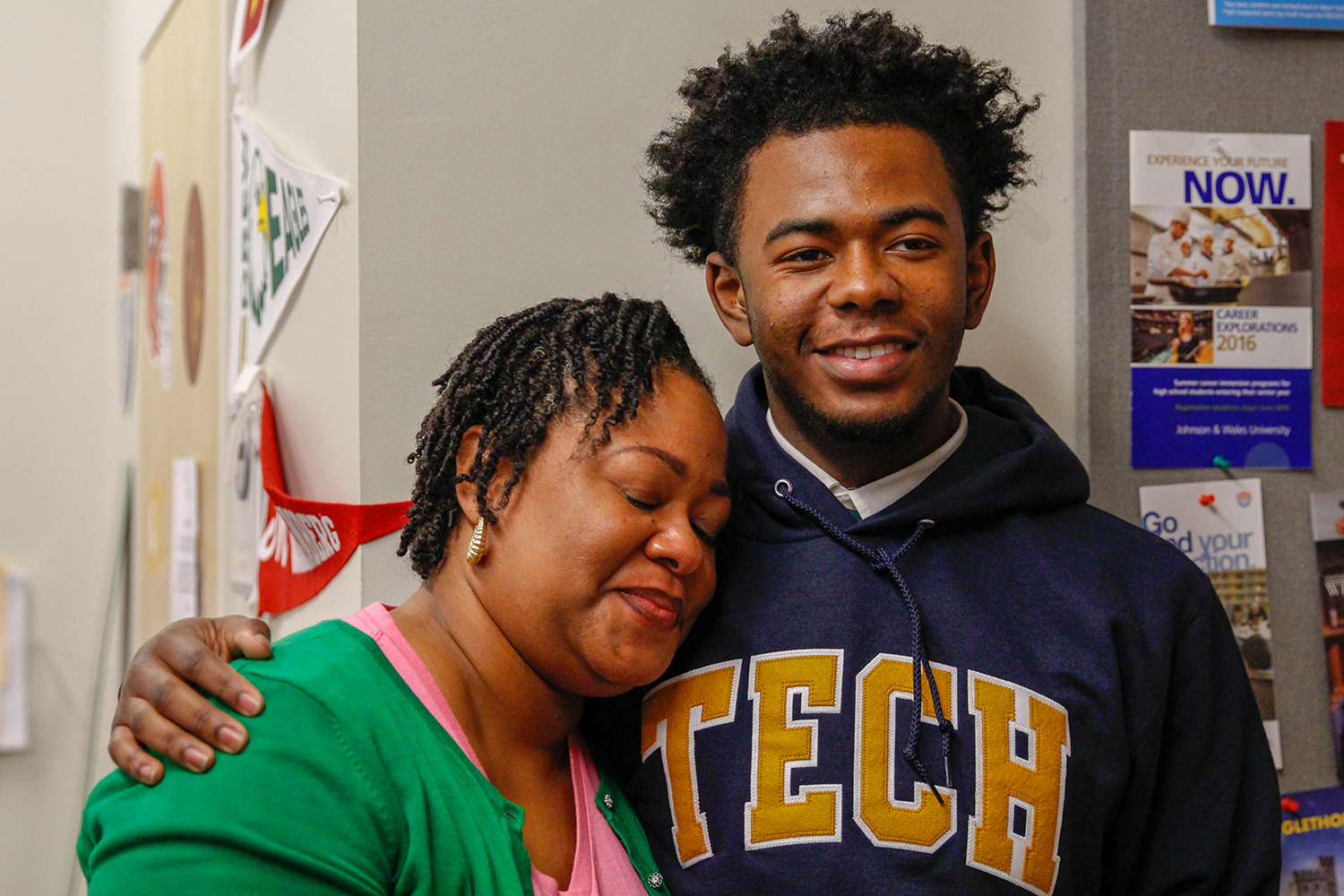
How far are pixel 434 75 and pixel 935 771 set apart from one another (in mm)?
1046

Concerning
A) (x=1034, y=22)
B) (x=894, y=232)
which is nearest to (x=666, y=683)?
(x=894, y=232)

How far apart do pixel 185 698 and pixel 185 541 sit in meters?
1.76

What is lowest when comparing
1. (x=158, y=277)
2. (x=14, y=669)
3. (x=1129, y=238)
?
(x=14, y=669)

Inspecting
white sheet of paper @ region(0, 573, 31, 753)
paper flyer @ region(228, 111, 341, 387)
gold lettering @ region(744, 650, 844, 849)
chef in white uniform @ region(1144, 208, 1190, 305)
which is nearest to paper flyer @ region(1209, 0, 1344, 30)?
chef in white uniform @ region(1144, 208, 1190, 305)

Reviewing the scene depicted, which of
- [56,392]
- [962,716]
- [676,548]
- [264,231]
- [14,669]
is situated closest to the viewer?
[676,548]

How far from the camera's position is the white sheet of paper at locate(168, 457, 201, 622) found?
2375 mm

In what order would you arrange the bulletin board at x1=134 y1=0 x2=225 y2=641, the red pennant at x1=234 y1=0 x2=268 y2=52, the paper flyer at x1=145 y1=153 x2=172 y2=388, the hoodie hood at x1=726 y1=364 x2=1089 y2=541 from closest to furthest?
1. the hoodie hood at x1=726 y1=364 x2=1089 y2=541
2. the red pennant at x1=234 y1=0 x2=268 y2=52
3. the bulletin board at x1=134 y1=0 x2=225 y2=641
4. the paper flyer at x1=145 y1=153 x2=172 y2=388

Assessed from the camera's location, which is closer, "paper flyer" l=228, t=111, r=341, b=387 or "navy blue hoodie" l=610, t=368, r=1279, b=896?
"navy blue hoodie" l=610, t=368, r=1279, b=896

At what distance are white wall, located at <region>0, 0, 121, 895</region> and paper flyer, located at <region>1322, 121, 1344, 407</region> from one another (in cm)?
308

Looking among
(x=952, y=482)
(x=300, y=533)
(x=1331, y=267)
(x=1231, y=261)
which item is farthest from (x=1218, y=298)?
(x=300, y=533)

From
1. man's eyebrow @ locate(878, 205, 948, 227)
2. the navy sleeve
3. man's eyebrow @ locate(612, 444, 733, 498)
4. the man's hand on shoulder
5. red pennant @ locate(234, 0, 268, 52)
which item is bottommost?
the navy sleeve

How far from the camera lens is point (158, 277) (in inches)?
112

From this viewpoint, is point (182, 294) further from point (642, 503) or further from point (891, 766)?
point (891, 766)

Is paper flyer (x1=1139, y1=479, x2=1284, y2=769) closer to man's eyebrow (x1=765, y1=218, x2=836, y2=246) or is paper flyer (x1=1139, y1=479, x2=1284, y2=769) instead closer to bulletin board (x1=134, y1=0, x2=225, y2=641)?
man's eyebrow (x1=765, y1=218, x2=836, y2=246)
